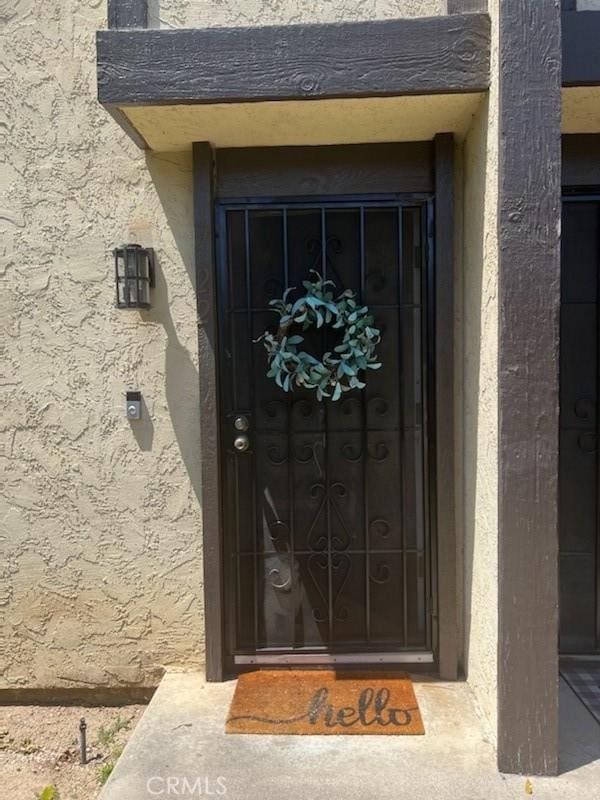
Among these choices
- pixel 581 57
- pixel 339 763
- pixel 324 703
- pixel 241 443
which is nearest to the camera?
pixel 339 763

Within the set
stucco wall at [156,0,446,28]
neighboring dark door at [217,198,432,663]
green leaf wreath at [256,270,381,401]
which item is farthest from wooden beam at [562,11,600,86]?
green leaf wreath at [256,270,381,401]

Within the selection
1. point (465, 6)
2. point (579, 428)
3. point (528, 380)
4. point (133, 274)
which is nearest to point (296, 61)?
point (465, 6)

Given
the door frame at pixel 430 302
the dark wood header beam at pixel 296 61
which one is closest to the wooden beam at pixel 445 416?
the door frame at pixel 430 302

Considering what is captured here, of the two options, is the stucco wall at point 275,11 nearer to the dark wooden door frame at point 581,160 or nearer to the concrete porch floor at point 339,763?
the dark wooden door frame at point 581,160

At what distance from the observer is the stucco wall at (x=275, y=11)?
279 centimetres

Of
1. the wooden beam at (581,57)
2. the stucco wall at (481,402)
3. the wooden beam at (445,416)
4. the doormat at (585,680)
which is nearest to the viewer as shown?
the stucco wall at (481,402)

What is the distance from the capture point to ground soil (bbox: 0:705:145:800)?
2.80 m

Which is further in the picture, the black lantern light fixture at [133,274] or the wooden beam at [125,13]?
the black lantern light fixture at [133,274]

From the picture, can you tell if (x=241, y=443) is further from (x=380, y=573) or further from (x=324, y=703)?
(x=324, y=703)

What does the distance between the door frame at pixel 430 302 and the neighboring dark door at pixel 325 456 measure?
0.27 feet

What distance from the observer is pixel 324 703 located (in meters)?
2.92

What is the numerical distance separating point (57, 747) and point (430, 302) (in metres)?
2.74

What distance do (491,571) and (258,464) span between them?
122 centimetres

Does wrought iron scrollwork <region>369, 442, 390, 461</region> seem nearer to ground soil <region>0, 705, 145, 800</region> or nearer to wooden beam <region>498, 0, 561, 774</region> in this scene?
wooden beam <region>498, 0, 561, 774</region>
